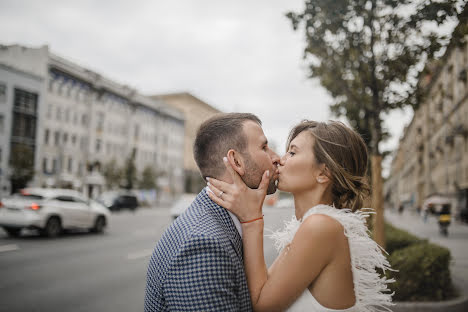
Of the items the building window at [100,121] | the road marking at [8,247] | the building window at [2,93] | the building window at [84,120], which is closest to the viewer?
the road marking at [8,247]

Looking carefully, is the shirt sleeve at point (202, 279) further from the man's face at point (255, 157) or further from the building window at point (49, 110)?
the building window at point (49, 110)

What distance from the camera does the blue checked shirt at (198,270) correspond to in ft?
5.25

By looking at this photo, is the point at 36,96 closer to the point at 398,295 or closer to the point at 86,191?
the point at 86,191

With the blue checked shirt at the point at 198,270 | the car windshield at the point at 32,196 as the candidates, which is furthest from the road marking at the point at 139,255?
the blue checked shirt at the point at 198,270

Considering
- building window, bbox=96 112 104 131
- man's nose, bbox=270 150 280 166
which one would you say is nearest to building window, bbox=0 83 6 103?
building window, bbox=96 112 104 131

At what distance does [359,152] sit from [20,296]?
679cm

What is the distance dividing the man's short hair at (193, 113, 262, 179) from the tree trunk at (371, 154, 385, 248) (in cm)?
492

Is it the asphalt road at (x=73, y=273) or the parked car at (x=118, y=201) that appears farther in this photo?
the parked car at (x=118, y=201)

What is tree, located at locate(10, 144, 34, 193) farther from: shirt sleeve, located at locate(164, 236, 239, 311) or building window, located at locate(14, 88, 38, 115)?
shirt sleeve, located at locate(164, 236, 239, 311)

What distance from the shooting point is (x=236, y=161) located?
6.91 ft

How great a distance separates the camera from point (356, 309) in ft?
6.49

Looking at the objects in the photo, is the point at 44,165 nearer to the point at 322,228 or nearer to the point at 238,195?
the point at 238,195

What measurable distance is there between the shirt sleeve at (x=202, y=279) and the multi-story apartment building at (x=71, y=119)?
35.8m

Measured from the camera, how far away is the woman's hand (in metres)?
1.95
